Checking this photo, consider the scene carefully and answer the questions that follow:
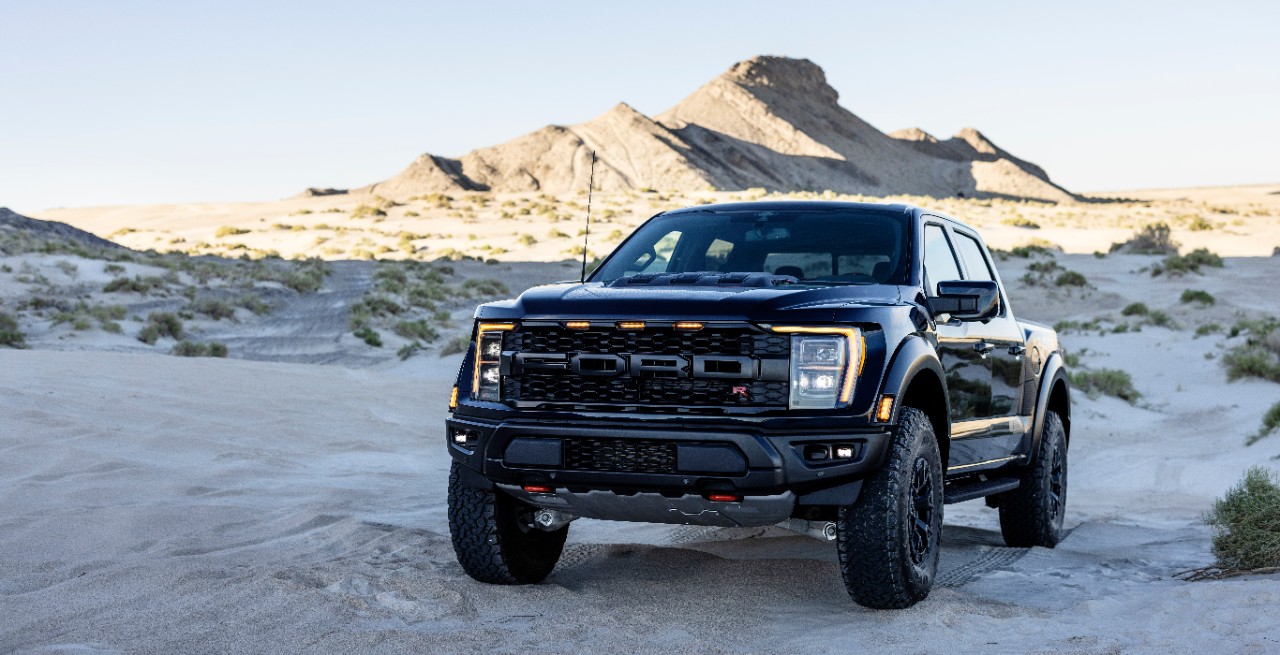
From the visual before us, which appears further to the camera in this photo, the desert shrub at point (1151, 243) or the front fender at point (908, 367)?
the desert shrub at point (1151, 243)

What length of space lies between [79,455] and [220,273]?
26.2 m

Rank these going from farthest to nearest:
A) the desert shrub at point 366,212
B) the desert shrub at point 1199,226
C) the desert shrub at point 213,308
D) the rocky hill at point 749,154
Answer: the rocky hill at point 749,154, the desert shrub at point 366,212, the desert shrub at point 1199,226, the desert shrub at point 213,308

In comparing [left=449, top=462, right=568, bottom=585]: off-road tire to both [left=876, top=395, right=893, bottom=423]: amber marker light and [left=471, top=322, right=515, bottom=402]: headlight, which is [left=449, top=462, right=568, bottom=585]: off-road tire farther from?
[left=876, top=395, right=893, bottom=423]: amber marker light

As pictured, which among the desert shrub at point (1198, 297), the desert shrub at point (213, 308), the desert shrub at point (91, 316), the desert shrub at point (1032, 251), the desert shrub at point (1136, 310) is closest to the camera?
the desert shrub at point (91, 316)

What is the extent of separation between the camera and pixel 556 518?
245 inches

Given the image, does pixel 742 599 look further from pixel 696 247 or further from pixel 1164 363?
pixel 1164 363

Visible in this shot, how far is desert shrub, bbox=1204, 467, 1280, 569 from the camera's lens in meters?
6.83

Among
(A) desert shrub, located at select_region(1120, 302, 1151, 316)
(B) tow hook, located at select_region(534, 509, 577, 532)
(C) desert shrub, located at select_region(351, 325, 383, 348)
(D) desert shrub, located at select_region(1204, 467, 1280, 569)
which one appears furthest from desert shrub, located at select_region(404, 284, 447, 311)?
(B) tow hook, located at select_region(534, 509, 577, 532)

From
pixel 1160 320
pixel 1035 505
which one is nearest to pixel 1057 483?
pixel 1035 505

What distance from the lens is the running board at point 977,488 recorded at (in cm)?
690

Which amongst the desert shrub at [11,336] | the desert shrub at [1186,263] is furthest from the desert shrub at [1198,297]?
the desert shrub at [11,336]

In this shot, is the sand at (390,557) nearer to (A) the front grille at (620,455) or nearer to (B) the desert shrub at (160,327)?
(A) the front grille at (620,455)

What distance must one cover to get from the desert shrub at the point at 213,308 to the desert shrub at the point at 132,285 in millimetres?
2207

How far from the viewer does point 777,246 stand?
270 inches
